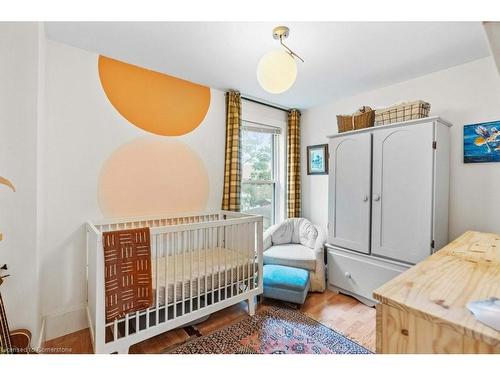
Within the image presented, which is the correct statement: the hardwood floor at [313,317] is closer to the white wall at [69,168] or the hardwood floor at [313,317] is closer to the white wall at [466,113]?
the white wall at [69,168]

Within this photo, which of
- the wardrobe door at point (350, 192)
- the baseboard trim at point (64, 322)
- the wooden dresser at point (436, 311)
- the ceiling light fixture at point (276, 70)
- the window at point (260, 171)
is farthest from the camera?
the window at point (260, 171)

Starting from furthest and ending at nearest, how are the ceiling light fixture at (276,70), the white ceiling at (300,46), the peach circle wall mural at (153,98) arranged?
the peach circle wall mural at (153,98) < the white ceiling at (300,46) < the ceiling light fixture at (276,70)

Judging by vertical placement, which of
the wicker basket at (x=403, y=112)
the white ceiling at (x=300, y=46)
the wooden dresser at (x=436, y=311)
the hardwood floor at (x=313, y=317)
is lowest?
the hardwood floor at (x=313, y=317)


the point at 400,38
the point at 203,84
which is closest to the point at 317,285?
the point at 400,38

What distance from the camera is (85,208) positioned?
74.5 inches

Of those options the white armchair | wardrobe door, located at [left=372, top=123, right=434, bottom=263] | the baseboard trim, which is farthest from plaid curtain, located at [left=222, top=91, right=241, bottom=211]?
the baseboard trim

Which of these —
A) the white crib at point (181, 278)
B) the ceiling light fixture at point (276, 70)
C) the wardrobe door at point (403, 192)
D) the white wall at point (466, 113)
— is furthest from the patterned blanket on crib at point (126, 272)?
the white wall at point (466, 113)

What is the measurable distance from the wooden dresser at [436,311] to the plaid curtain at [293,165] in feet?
7.14

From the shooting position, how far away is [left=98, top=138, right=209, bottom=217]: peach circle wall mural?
6.61 ft

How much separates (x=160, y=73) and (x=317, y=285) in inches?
103

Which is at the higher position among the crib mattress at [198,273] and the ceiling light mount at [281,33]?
the ceiling light mount at [281,33]

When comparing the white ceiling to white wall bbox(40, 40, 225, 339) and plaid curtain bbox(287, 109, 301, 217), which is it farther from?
plaid curtain bbox(287, 109, 301, 217)

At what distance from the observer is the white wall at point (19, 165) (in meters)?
1.34

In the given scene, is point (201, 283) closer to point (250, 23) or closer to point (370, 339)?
point (370, 339)
